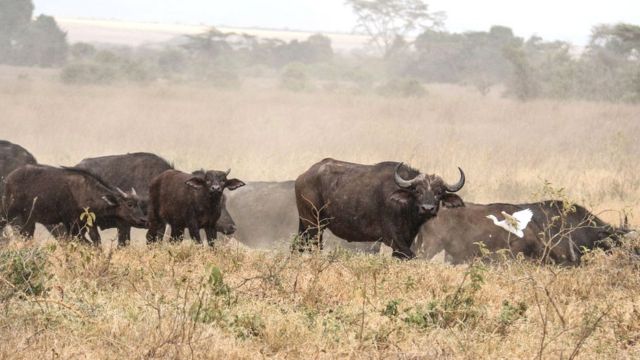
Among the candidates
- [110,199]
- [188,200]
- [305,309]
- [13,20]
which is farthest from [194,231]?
[13,20]

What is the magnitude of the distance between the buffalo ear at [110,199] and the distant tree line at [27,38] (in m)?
39.1

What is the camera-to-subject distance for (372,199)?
9.95 meters

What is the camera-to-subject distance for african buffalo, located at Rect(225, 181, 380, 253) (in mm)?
12344

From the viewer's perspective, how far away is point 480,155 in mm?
18781

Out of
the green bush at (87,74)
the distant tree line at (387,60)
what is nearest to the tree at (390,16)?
the distant tree line at (387,60)

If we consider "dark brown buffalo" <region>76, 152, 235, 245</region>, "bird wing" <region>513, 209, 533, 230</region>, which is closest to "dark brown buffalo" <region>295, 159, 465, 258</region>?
"bird wing" <region>513, 209, 533, 230</region>

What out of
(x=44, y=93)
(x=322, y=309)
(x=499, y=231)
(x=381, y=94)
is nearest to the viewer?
(x=322, y=309)

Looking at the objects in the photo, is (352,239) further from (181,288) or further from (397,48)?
(397,48)

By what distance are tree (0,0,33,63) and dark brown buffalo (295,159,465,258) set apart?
140ft

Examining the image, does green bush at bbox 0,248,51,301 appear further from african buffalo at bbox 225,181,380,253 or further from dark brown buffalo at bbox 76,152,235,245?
african buffalo at bbox 225,181,380,253

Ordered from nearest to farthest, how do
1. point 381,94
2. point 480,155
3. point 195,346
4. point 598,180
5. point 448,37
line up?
point 195,346 → point 598,180 → point 480,155 → point 381,94 → point 448,37

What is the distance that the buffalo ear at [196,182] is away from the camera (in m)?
10.0

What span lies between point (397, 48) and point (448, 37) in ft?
19.1

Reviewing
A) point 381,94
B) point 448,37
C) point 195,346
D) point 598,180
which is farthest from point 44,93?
Result: point 448,37
